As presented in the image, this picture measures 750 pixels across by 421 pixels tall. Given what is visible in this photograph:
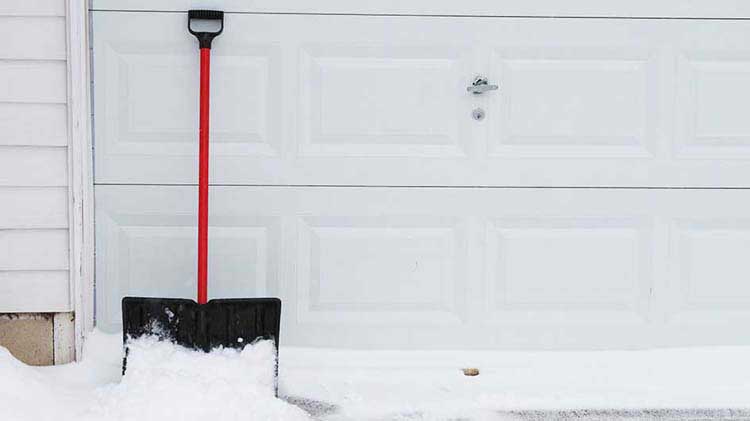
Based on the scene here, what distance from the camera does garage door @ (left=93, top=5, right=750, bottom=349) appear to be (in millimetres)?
2770

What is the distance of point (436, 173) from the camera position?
2836mm

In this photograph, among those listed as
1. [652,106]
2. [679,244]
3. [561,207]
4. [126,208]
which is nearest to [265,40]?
[126,208]

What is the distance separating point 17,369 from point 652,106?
2093 mm

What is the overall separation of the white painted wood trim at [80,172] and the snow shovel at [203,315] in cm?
Result: 21

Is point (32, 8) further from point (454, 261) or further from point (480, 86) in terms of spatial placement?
point (454, 261)

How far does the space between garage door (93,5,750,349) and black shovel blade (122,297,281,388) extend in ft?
0.78

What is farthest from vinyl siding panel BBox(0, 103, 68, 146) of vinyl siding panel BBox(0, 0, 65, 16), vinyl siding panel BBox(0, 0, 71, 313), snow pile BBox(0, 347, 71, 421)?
snow pile BBox(0, 347, 71, 421)

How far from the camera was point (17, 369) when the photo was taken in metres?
2.46

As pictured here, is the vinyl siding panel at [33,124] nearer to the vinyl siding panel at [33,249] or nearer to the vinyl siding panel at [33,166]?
the vinyl siding panel at [33,166]

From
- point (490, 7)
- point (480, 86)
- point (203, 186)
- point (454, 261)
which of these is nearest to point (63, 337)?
point (203, 186)

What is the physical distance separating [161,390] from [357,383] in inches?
24.6

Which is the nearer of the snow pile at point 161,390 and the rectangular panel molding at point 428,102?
the snow pile at point 161,390

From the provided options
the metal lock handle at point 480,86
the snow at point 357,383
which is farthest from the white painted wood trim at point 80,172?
the metal lock handle at point 480,86

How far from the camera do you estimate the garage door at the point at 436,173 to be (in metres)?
2.77
